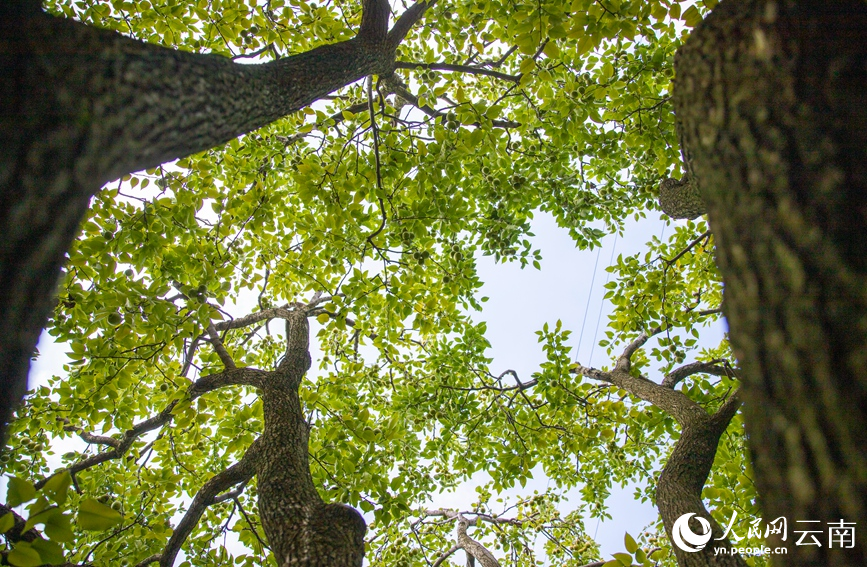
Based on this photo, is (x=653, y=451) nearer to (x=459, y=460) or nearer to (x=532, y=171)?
(x=459, y=460)

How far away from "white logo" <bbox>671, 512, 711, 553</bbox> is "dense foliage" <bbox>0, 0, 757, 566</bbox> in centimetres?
26

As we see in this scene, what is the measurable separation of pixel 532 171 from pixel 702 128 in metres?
3.54

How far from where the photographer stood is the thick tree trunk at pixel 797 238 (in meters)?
0.76

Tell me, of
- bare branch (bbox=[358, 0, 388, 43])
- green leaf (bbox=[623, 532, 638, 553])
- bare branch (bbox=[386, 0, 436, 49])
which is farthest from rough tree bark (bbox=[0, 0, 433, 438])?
bare branch (bbox=[386, 0, 436, 49])

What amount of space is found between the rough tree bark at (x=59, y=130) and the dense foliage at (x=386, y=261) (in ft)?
6.18

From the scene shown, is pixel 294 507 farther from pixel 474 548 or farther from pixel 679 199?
pixel 474 548

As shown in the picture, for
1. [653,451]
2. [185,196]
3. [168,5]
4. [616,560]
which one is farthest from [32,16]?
[653,451]

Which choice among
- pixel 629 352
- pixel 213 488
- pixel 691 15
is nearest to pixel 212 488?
pixel 213 488

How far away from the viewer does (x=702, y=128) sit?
112 cm

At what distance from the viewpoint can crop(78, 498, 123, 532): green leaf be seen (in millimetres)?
1503

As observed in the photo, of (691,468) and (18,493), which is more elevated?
(691,468)

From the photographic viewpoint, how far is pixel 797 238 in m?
0.86

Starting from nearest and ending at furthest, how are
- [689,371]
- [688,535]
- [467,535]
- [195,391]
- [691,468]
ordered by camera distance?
1. [688,535]
2. [691,468]
3. [195,391]
4. [689,371]
5. [467,535]

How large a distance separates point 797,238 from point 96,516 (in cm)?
222
